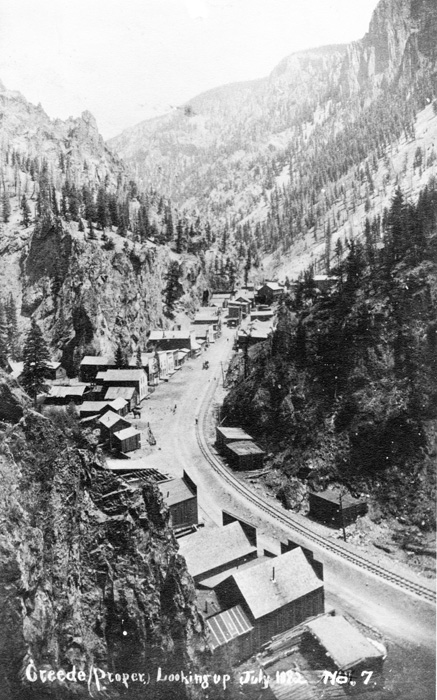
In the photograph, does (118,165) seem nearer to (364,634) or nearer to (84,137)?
(84,137)

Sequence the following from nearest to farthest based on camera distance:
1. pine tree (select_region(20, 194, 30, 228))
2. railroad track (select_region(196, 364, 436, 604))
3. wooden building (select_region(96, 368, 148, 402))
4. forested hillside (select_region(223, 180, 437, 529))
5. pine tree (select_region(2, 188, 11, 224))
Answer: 1. railroad track (select_region(196, 364, 436, 604))
2. forested hillside (select_region(223, 180, 437, 529))
3. wooden building (select_region(96, 368, 148, 402))
4. pine tree (select_region(20, 194, 30, 228))
5. pine tree (select_region(2, 188, 11, 224))

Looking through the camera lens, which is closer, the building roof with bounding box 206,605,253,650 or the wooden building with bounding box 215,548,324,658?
the building roof with bounding box 206,605,253,650

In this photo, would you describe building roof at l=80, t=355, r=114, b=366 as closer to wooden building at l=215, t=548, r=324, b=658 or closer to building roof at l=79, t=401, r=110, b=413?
building roof at l=79, t=401, r=110, b=413

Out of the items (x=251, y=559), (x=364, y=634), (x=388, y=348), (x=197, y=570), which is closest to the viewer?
(x=364, y=634)

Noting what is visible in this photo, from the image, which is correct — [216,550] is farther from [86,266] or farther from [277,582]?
[86,266]

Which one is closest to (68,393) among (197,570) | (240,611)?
(197,570)

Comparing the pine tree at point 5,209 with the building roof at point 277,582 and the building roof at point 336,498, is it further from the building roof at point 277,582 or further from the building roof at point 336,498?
the building roof at point 277,582

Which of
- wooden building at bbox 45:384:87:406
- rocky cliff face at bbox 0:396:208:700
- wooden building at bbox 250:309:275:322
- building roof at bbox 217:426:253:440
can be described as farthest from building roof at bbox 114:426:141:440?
wooden building at bbox 250:309:275:322
